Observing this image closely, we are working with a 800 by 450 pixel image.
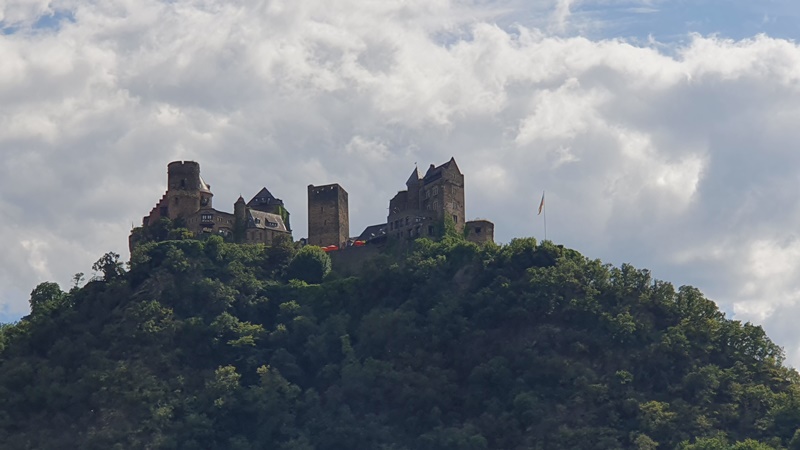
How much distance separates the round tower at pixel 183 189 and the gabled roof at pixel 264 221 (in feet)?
→ 14.4

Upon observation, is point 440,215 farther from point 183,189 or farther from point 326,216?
point 183,189

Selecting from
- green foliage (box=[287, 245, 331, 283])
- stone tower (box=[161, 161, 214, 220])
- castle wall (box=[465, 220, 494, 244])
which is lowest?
green foliage (box=[287, 245, 331, 283])

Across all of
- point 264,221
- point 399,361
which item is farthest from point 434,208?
point 399,361

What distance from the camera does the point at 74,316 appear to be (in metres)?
137

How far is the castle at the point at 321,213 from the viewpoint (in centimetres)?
14638

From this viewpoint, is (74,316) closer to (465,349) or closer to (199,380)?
(199,380)

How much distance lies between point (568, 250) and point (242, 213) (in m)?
28.5

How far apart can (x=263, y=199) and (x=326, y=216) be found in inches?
294

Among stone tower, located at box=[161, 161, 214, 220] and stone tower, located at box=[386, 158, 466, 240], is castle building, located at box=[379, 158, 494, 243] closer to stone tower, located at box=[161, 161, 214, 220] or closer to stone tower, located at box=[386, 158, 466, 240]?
stone tower, located at box=[386, 158, 466, 240]

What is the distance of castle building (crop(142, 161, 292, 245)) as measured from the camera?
14900cm

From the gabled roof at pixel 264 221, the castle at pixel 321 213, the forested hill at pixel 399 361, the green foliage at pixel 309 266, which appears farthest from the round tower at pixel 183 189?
the green foliage at pixel 309 266

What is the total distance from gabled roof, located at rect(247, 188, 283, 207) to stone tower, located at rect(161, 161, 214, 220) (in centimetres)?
568

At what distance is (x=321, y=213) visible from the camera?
5930 inches

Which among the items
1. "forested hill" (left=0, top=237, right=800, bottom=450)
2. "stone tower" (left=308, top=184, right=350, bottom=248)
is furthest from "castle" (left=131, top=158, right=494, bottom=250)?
"forested hill" (left=0, top=237, right=800, bottom=450)
